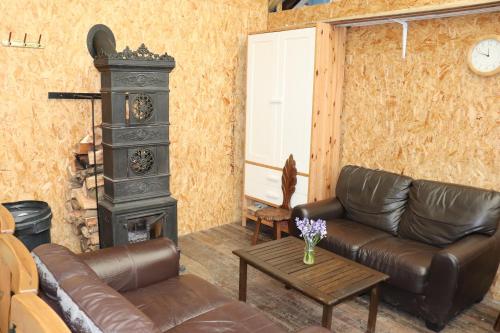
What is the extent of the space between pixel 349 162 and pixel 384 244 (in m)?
1.29

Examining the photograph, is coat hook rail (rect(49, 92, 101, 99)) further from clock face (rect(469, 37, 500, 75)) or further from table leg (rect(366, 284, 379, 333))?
clock face (rect(469, 37, 500, 75))

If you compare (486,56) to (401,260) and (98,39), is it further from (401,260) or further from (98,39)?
(98,39)

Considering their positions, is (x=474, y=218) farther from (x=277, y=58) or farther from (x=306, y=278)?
(x=277, y=58)

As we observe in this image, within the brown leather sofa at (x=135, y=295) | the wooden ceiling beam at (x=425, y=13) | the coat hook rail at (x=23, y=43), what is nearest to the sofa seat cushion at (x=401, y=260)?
the brown leather sofa at (x=135, y=295)

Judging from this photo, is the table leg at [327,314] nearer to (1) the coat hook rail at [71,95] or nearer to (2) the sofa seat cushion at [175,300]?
(2) the sofa seat cushion at [175,300]

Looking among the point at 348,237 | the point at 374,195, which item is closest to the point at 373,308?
the point at 348,237

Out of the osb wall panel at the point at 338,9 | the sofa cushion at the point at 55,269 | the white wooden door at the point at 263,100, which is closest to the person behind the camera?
the sofa cushion at the point at 55,269

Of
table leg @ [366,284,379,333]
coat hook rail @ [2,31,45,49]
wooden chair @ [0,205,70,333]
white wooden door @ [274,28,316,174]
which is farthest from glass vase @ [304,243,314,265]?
coat hook rail @ [2,31,45,49]

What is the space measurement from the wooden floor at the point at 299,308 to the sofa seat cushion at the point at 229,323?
2.74 ft

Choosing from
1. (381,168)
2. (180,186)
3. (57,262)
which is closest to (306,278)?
(57,262)

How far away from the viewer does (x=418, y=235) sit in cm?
327

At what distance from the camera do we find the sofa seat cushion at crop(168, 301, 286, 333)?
1.93m

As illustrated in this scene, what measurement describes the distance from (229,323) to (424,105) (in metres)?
2.63

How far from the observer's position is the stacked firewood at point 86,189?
3520mm
